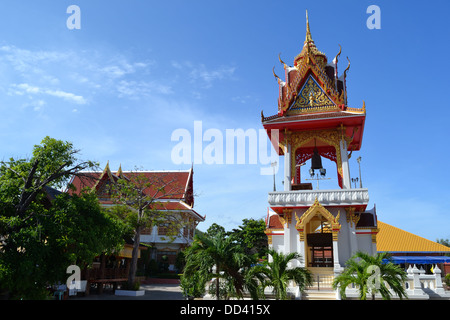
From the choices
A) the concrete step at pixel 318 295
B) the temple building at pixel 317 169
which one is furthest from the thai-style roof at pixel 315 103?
the concrete step at pixel 318 295

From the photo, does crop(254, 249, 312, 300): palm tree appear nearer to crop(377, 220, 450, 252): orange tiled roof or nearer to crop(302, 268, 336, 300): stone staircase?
crop(302, 268, 336, 300): stone staircase

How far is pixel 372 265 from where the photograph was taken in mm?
9773

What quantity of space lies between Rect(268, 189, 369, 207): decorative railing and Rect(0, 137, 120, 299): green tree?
8853mm

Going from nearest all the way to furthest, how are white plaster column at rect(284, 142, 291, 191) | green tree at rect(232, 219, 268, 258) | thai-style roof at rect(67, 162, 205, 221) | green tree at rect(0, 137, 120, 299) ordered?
green tree at rect(0, 137, 120, 299), white plaster column at rect(284, 142, 291, 191), thai-style roof at rect(67, 162, 205, 221), green tree at rect(232, 219, 268, 258)

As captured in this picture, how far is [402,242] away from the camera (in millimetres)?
31500

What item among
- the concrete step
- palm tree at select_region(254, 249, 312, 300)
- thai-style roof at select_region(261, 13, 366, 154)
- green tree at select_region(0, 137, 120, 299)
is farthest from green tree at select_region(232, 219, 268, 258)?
green tree at select_region(0, 137, 120, 299)

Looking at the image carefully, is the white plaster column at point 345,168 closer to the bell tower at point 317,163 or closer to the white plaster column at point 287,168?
the bell tower at point 317,163

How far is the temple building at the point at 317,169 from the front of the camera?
16.5m

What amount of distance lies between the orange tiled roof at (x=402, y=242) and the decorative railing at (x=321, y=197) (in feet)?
56.5

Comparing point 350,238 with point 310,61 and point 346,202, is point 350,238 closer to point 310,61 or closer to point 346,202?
point 346,202

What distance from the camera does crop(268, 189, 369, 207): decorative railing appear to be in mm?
16453

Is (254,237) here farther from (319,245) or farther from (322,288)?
(322,288)
